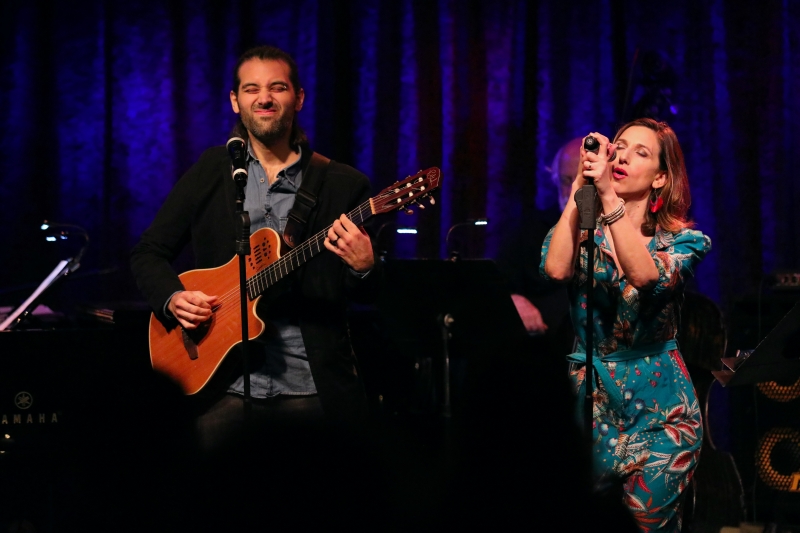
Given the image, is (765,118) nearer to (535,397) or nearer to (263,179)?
(263,179)

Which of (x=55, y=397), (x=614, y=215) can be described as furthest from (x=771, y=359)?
(x=55, y=397)

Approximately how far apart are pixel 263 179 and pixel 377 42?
7.40 ft

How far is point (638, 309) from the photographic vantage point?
2.62 metres

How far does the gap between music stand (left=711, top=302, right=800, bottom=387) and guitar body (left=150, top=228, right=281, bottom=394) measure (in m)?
1.69

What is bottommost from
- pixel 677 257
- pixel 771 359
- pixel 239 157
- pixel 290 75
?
pixel 771 359

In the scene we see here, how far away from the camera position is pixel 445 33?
5301 mm

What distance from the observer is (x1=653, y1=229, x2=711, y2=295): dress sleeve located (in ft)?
8.36

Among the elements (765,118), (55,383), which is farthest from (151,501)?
(765,118)

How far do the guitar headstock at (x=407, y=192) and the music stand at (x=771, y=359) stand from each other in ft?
4.08

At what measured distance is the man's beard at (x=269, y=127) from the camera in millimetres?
3330

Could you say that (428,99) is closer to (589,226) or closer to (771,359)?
(771,359)

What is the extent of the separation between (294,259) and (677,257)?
1277 millimetres

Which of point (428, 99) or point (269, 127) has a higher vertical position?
point (428, 99)

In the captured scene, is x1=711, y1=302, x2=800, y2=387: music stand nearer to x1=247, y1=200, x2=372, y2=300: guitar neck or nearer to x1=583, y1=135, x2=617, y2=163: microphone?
x1=583, y1=135, x2=617, y2=163: microphone
